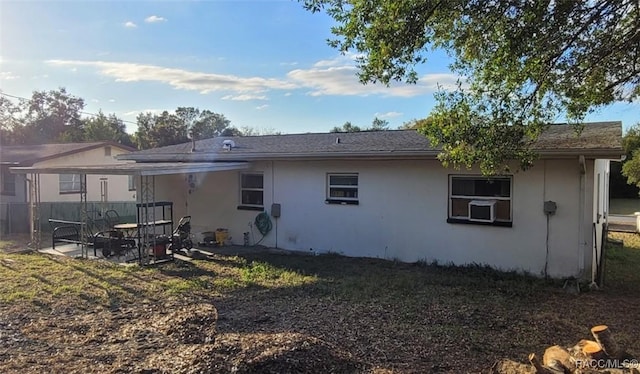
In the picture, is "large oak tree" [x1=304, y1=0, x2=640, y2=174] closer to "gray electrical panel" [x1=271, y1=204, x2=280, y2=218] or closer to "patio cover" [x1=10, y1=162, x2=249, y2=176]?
"patio cover" [x1=10, y1=162, x2=249, y2=176]

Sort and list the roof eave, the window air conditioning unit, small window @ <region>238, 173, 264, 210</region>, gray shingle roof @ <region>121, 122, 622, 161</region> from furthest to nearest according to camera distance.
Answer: small window @ <region>238, 173, 264, 210</region>
the window air conditioning unit
gray shingle roof @ <region>121, 122, 622, 161</region>
the roof eave

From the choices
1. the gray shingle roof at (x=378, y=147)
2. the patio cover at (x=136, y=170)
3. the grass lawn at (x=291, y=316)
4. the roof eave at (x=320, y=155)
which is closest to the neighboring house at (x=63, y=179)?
the roof eave at (x=320, y=155)

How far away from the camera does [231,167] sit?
12016 mm

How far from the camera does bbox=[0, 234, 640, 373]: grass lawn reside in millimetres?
4613

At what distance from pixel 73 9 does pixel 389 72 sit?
24.7ft

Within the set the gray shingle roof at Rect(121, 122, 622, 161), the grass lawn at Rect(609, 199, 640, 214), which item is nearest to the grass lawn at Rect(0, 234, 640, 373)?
the gray shingle roof at Rect(121, 122, 622, 161)

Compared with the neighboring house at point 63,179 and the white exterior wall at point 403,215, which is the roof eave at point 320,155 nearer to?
the white exterior wall at point 403,215

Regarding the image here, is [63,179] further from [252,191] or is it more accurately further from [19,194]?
[252,191]

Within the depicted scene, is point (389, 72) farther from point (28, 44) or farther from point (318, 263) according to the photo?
point (28, 44)

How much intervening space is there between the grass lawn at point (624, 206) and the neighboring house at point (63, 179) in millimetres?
24587

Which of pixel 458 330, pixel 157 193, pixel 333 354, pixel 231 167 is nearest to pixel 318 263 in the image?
pixel 231 167

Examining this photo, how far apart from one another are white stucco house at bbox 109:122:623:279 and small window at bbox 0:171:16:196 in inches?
409

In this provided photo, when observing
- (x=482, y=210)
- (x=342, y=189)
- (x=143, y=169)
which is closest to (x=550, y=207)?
(x=482, y=210)

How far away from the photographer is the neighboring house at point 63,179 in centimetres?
1894
